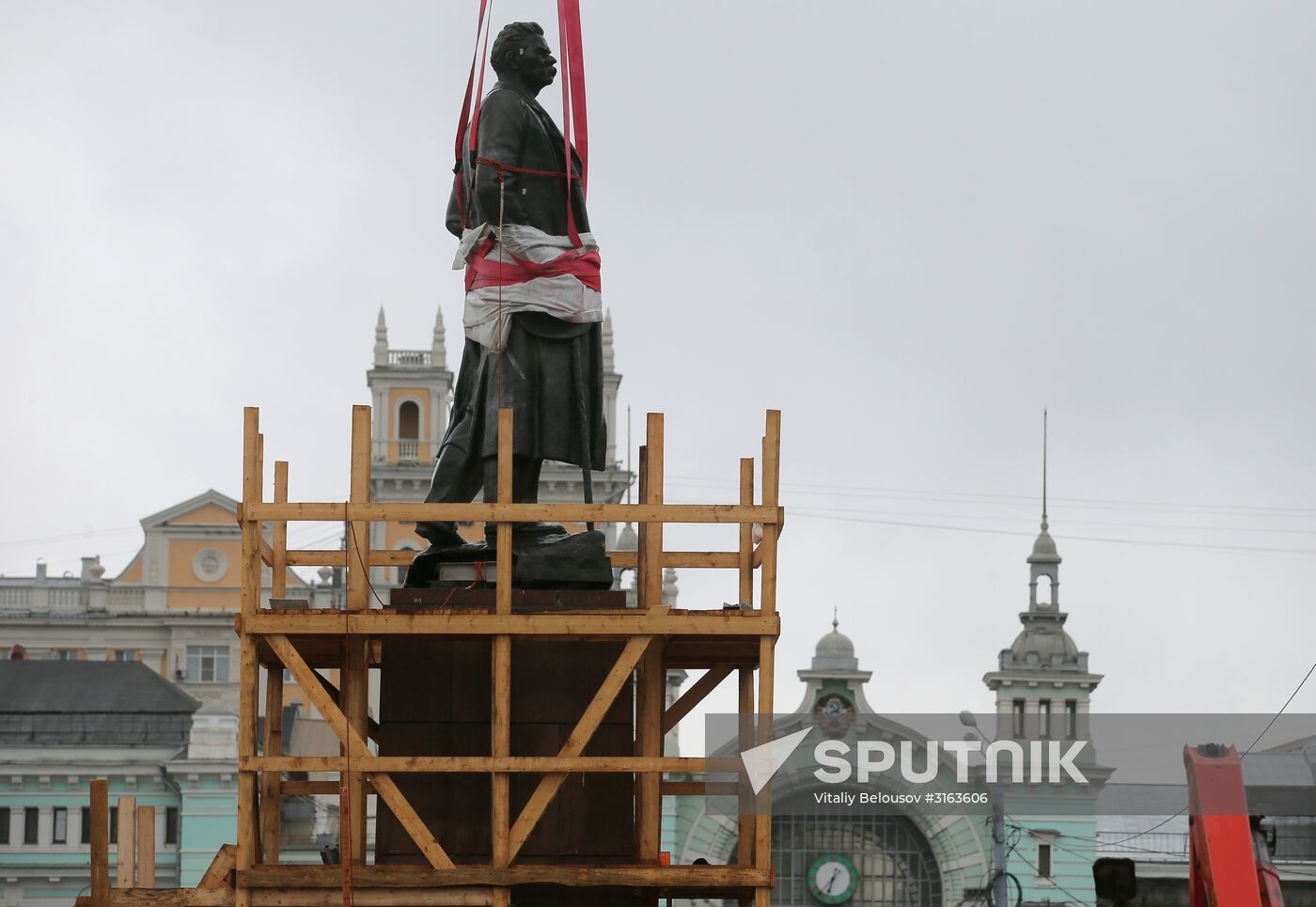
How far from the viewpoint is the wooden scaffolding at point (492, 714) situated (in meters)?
14.6

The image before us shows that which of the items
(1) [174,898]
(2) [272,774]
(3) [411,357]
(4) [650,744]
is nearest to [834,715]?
(3) [411,357]

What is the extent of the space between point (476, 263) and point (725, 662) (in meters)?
3.10

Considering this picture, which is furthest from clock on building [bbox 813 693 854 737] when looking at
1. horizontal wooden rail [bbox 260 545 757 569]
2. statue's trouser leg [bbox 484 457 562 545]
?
statue's trouser leg [bbox 484 457 562 545]

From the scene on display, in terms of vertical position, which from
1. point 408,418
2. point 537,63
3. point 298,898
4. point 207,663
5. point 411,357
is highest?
point 411,357

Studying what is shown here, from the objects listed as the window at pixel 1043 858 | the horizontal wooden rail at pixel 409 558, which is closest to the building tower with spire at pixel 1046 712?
the window at pixel 1043 858

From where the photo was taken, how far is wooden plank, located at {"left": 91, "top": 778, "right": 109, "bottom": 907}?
15117mm

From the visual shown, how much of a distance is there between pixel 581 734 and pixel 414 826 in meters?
1.09

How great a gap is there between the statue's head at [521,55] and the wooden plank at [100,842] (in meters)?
5.36

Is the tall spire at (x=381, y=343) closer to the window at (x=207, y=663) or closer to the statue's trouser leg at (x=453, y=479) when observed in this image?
the window at (x=207, y=663)

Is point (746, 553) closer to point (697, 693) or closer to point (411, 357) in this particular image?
point (697, 693)

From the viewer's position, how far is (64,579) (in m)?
89.8

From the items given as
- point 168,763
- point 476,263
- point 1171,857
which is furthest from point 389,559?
point 1171,857

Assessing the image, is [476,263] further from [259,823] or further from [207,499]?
[207,499]

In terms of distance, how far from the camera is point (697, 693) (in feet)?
57.7
